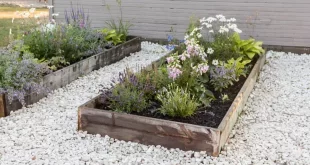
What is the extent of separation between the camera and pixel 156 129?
3426 mm

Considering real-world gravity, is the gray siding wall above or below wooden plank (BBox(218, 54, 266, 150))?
above

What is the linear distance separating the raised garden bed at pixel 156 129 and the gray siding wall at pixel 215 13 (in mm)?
3806

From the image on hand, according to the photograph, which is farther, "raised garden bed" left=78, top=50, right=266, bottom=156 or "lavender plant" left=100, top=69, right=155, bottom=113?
Result: "lavender plant" left=100, top=69, right=155, bottom=113

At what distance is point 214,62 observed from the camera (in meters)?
4.76

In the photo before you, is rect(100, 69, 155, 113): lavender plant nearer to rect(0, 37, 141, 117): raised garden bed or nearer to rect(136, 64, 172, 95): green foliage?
rect(136, 64, 172, 95): green foliage

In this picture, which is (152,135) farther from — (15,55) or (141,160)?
(15,55)

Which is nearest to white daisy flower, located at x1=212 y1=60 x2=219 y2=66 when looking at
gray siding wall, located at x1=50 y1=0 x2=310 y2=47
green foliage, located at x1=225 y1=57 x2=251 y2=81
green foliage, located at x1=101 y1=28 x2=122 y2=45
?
green foliage, located at x1=225 y1=57 x2=251 y2=81

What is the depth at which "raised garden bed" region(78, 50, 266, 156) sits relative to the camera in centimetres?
329

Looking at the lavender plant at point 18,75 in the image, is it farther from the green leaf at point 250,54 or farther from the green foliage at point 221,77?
the green leaf at point 250,54

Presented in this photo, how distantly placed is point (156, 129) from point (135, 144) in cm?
25

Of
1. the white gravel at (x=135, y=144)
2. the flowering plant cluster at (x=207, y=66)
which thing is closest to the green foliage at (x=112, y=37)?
the white gravel at (x=135, y=144)

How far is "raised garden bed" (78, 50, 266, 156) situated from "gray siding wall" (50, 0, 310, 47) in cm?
381

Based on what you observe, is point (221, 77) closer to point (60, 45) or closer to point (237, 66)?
point (237, 66)

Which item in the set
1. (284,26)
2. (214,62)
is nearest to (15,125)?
(214,62)
